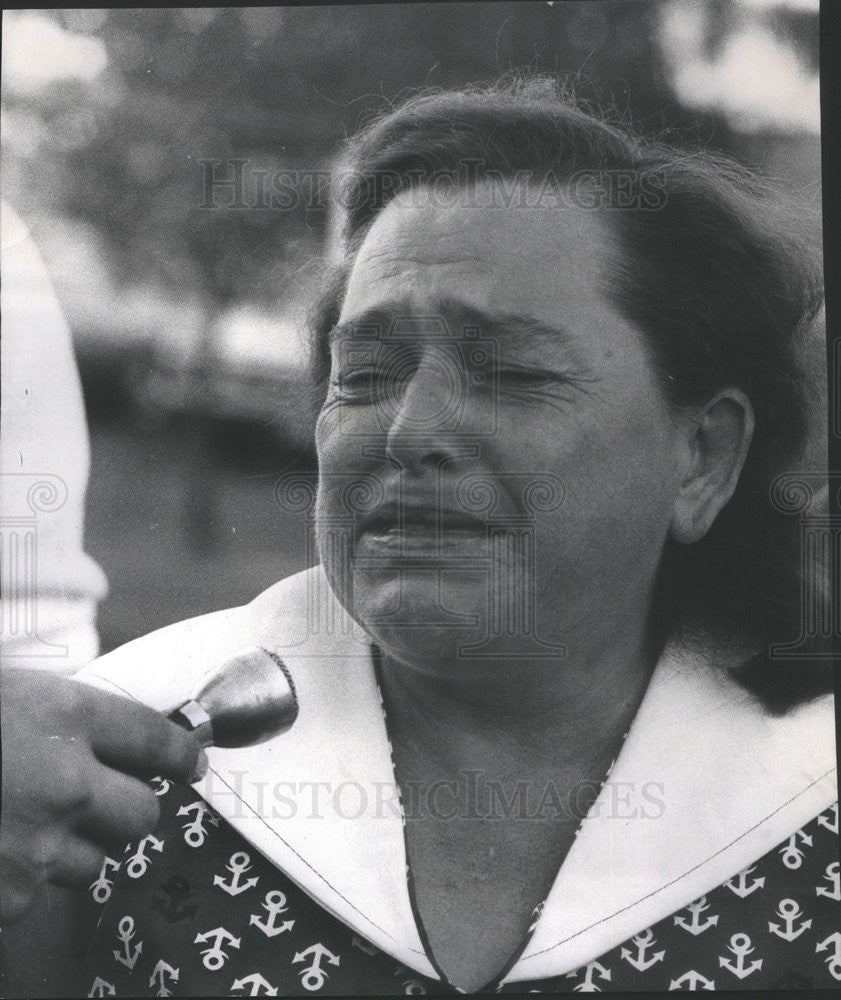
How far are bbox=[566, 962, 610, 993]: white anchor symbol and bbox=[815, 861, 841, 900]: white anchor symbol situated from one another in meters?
0.38

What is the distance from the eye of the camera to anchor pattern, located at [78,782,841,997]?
2.22 metres

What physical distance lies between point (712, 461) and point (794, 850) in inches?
26.1

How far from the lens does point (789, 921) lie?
7.41 feet

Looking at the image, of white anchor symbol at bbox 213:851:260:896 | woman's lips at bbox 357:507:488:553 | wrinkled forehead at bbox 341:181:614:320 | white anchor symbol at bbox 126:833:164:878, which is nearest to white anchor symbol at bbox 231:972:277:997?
white anchor symbol at bbox 213:851:260:896

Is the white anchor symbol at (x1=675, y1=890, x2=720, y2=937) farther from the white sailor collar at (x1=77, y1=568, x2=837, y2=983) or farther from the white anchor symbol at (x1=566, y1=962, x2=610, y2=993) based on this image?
the white anchor symbol at (x1=566, y1=962, x2=610, y2=993)

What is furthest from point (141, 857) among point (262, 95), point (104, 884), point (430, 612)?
point (262, 95)

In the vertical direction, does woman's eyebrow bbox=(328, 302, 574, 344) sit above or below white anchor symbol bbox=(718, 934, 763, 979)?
above

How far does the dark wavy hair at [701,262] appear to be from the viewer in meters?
2.32

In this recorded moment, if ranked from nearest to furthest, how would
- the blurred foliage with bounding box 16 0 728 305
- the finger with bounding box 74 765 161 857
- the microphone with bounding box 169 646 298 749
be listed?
the finger with bounding box 74 765 161 857
the microphone with bounding box 169 646 298 749
the blurred foliage with bounding box 16 0 728 305

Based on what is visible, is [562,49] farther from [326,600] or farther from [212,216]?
[326,600]

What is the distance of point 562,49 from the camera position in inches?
94.1

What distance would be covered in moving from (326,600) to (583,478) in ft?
1.58

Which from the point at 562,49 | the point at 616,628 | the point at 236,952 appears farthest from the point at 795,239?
the point at 236,952

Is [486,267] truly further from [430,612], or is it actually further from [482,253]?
[430,612]
